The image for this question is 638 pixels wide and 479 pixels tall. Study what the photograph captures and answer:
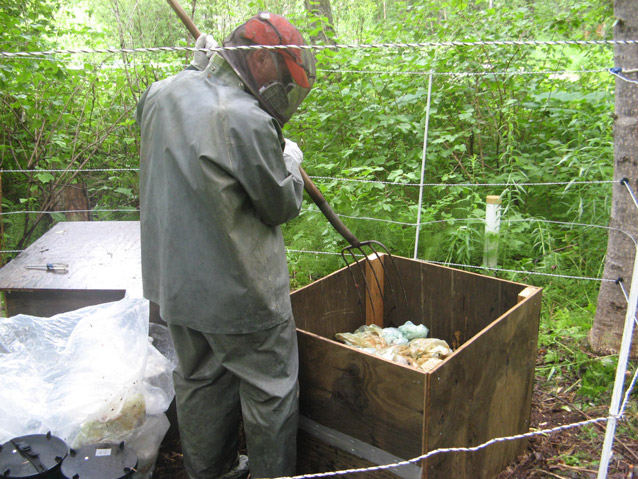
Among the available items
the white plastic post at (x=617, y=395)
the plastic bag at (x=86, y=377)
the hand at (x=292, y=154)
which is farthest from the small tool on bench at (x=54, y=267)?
the white plastic post at (x=617, y=395)

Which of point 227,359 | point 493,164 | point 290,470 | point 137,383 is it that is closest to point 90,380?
point 137,383

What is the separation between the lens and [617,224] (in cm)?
288

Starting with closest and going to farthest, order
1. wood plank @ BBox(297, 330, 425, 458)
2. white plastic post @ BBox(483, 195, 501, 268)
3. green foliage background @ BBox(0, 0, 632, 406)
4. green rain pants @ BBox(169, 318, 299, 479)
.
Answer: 1. wood plank @ BBox(297, 330, 425, 458)
2. green rain pants @ BBox(169, 318, 299, 479)
3. white plastic post @ BBox(483, 195, 501, 268)
4. green foliage background @ BBox(0, 0, 632, 406)

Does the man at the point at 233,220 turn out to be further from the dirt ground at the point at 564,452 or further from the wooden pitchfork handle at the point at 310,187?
the dirt ground at the point at 564,452

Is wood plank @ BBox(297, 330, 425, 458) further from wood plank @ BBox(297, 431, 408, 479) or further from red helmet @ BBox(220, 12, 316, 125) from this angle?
red helmet @ BBox(220, 12, 316, 125)

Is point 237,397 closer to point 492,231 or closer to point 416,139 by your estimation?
point 492,231

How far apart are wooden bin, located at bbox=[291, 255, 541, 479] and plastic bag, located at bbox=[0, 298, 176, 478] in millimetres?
680

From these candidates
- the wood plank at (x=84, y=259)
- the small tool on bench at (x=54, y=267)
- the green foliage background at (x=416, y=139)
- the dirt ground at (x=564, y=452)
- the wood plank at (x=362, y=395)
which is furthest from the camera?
the green foliage background at (x=416, y=139)

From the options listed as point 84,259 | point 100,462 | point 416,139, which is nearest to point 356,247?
point 100,462

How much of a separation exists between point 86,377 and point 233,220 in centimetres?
101

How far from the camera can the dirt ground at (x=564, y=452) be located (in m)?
2.36

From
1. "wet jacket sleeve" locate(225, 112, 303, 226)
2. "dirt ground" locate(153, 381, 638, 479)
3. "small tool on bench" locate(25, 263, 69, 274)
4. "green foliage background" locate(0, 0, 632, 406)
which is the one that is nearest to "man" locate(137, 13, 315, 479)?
"wet jacket sleeve" locate(225, 112, 303, 226)

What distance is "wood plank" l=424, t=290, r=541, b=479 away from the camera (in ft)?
5.95

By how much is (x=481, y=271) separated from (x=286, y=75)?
106 inches
